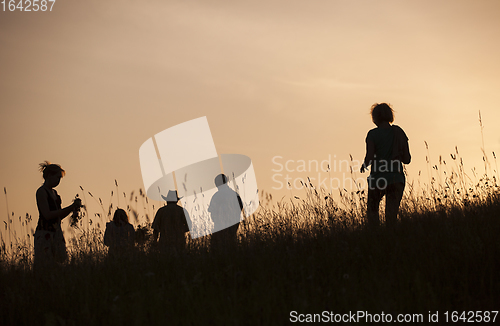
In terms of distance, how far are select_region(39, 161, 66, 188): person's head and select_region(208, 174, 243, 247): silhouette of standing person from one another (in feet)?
6.18

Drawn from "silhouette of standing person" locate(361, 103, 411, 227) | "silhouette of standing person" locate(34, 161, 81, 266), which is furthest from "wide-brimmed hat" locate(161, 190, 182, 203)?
"silhouette of standing person" locate(361, 103, 411, 227)

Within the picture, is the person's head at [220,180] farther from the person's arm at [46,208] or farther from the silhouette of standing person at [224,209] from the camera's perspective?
the person's arm at [46,208]

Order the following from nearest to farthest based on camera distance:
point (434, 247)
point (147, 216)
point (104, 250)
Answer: point (434, 247) → point (104, 250) → point (147, 216)

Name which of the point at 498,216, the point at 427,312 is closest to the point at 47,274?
the point at 427,312

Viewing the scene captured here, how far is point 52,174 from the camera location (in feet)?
13.8

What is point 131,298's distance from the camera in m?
2.96

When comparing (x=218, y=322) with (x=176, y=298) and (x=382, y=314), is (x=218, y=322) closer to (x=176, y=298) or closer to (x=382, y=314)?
(x=176, y=298)

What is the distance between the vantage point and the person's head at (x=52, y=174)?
4.19m

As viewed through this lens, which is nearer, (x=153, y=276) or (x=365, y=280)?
(x=365, y=280)

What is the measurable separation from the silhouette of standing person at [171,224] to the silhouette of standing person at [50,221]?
1.10m

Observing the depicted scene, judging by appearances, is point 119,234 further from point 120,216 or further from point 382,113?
point 382,113

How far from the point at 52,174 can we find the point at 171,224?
1.55 meters

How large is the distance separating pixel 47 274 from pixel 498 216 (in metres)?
4.64

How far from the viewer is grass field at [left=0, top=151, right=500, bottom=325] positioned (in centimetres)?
253
